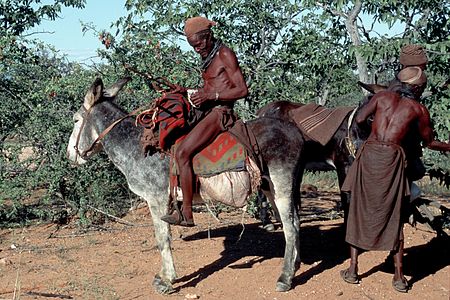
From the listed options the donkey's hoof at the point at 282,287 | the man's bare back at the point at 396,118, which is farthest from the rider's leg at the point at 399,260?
the donkey's hoof at the point at 282,287

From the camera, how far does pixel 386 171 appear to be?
632 cm

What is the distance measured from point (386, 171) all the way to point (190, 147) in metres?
1.98

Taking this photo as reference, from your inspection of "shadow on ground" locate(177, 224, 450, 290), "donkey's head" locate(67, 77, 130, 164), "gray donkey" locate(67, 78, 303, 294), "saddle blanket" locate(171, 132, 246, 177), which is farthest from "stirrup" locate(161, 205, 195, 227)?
"donkey's head" locate(67, 77, 130, 164)

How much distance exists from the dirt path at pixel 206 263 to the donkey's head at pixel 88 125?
58.4 inches

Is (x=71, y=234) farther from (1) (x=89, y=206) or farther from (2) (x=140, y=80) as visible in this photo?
(2) (x=140, y=80)

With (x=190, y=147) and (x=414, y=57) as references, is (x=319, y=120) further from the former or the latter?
(x=190, y=147)

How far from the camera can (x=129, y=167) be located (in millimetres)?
6926

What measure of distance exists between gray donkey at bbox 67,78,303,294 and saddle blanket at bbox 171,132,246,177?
300 mm

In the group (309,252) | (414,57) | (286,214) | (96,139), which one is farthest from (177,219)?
(414,57)

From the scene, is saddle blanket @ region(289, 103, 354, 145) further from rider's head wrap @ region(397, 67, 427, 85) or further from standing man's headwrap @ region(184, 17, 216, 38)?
standing man's headwrap @ region(184, 17, 216, 38)

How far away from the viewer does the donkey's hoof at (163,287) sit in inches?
265

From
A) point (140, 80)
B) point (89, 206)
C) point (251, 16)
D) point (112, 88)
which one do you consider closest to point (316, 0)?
point (251, 16)

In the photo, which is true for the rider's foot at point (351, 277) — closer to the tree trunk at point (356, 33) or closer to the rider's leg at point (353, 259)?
the rider's leg at point (353, 259)

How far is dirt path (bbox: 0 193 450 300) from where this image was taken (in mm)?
6742
